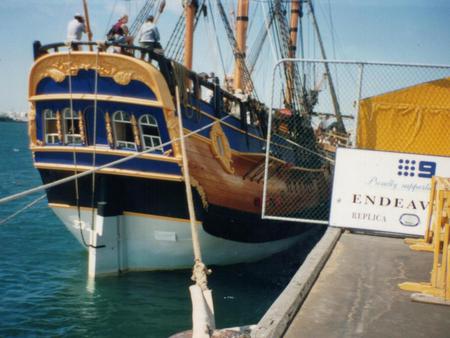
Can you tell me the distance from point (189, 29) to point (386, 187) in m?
7.22

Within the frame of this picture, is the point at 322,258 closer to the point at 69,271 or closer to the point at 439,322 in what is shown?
the point at 439,322

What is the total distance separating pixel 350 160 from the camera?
280 inches

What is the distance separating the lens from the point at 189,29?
472 inches

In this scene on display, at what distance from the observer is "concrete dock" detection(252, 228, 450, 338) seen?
154 inches

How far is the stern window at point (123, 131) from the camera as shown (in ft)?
31.7

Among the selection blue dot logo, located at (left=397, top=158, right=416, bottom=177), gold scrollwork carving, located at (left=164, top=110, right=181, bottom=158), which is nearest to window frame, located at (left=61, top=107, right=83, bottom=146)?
gold scrollwork carving, located at (left=164, top=110, right=181, bottom=158)

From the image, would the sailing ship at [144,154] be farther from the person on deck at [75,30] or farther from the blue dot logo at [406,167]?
the blue dot logo at [406,167]

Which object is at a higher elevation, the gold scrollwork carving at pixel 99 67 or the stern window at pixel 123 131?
the gold scrollwork carving at pixel 99 67

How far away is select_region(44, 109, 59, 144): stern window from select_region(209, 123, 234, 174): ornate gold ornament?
3502 mm

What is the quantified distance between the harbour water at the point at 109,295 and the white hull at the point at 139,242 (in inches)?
13.0

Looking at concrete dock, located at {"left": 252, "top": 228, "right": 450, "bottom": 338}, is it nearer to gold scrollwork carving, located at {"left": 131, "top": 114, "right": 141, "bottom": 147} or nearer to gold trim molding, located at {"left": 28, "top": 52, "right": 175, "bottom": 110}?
gold trim molding, located at {"left": 28, "top": 52, "right": 175, "bottom": 110}

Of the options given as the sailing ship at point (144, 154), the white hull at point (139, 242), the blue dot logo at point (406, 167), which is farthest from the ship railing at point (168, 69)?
the blue dot logo at point (406, 167)

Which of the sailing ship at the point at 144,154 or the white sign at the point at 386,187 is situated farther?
the sailing ship at the point at 144,154

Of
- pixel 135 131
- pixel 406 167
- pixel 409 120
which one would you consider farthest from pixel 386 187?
pixel 135 131
